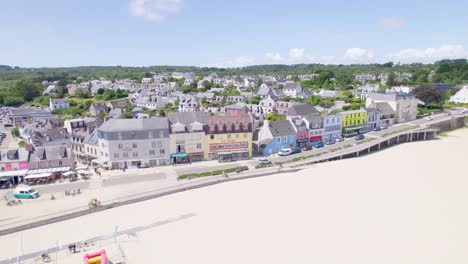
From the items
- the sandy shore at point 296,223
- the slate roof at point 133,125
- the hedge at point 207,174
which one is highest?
the slate roof at point 133,125

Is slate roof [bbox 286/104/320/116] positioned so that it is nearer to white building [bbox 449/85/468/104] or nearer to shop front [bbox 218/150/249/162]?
shop front [bbox 218/150/249/162]

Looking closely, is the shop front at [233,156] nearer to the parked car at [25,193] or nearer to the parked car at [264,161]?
the parked car at [264,161]

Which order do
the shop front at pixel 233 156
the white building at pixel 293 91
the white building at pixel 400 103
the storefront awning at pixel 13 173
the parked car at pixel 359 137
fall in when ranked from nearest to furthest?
the storefront awning at pixel 13 173
the shop front at pixel 233 156
the parked car at pixel 359 137
the white building at pixel 400 103
the white building at pixel 293 91

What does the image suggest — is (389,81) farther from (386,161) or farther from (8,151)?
(8,151)

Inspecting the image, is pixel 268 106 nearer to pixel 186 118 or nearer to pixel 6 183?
pixel 186 118

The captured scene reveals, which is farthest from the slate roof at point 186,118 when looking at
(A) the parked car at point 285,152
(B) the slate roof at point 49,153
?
(B) the slate roof at point 49,153

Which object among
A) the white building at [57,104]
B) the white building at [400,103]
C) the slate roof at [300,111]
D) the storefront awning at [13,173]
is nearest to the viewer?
the storefront awning at [13,173]
